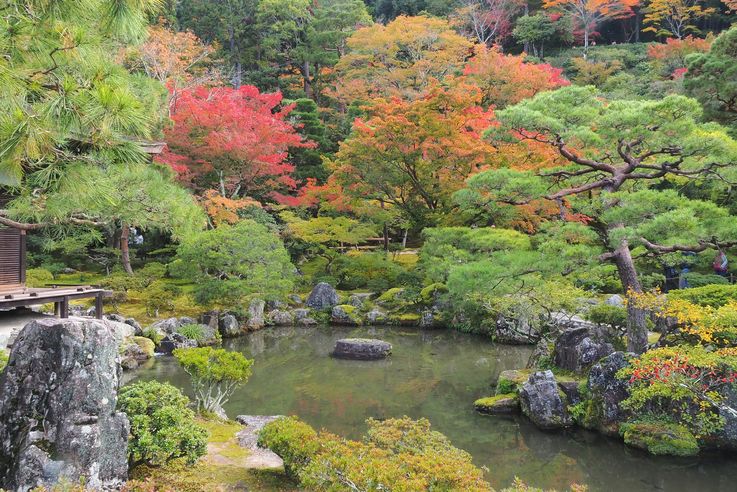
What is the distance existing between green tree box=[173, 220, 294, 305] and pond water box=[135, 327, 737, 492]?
1430mm

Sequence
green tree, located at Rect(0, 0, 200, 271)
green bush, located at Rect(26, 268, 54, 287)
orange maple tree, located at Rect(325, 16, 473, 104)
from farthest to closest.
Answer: orange maple tree, located at Rect(325, 16, 473, 104), green bush, located at Rect(26, 268, 54, 287), green tree, located at Rect(0, 0, 200, 271)

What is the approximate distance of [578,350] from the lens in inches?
343

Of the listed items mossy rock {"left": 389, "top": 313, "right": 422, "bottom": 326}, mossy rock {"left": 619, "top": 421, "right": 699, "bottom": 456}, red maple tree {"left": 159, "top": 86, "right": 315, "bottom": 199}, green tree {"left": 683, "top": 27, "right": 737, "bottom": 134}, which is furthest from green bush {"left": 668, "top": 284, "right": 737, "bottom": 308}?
red maple tree {"left": 159, "top": 86, "right": 315, "bottom": 199}

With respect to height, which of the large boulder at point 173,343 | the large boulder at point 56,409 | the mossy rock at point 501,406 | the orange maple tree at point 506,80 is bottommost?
the mossy rock at point 501,406

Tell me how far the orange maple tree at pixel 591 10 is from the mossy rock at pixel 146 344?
2882cm

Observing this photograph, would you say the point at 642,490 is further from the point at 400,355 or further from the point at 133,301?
the point at 133,301

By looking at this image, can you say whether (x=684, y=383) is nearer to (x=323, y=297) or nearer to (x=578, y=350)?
(x=578, y=350)

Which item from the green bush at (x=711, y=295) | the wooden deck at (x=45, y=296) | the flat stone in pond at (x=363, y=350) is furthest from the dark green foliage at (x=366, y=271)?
the green bush at (x=711, y=295)

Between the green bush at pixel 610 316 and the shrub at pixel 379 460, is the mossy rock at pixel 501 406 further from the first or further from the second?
the shrub at pixel 379 460

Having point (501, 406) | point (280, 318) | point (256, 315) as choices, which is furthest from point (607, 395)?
point (280, 318)

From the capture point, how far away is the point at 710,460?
22.0ft

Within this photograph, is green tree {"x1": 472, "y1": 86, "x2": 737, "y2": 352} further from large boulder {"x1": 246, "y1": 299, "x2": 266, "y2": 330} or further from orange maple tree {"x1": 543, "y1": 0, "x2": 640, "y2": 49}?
orange maple tree {"x1": 543, "y1": 0, "x2": 640, "y2": 49}

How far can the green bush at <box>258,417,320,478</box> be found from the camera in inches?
193

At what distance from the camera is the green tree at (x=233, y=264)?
14352 millimetres
